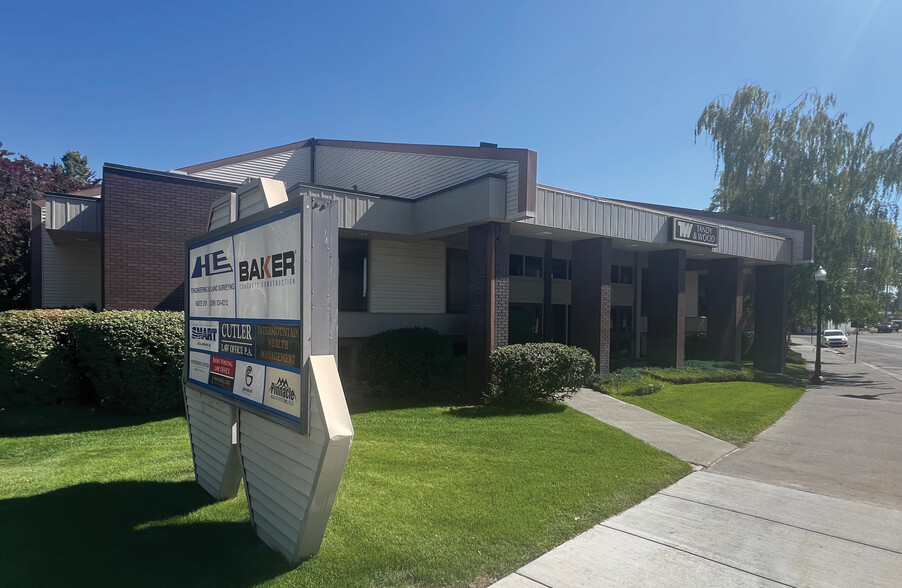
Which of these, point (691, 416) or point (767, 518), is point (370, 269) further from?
point (767, 518)

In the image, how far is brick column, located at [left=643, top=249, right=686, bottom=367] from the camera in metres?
17.1

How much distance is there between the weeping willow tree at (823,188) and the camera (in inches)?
863

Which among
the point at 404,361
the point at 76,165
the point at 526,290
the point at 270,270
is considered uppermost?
the point at 76,165

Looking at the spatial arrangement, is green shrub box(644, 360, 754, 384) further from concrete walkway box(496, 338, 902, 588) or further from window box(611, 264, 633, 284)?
concrete walkway box(496, 338, 902, 588)

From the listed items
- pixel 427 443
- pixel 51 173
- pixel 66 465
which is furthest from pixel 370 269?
pixel 51 173

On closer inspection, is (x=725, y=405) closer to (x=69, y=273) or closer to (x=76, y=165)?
(x=69, y=273)

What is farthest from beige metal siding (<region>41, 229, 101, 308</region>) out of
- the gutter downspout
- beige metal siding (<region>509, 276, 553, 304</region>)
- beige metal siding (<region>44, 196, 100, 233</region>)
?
beige metal siding (<region>509, 276, 553, 304</region>)

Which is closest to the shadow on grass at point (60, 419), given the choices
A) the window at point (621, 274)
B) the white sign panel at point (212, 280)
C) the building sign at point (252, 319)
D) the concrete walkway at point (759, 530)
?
the building sign at point (252, 319)

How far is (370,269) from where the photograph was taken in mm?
13633

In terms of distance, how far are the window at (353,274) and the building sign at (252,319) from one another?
738 centimetres

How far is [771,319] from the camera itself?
20719mm

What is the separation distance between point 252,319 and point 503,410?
6.69m

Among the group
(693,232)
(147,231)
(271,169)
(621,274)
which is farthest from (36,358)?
(621,274)

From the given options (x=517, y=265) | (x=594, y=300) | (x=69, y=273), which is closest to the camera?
(x=594, y=300)
